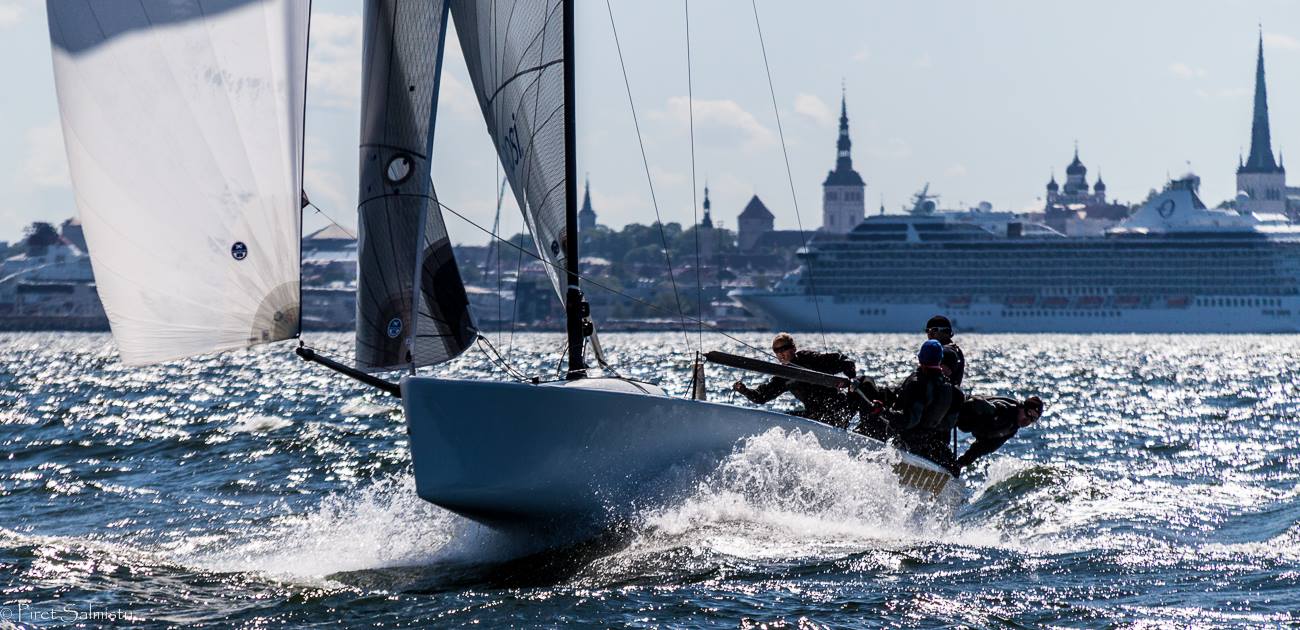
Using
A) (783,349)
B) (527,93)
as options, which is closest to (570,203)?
(527,93)

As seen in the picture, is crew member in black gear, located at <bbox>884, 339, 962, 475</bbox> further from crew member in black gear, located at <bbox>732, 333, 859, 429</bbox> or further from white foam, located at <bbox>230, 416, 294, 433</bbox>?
white foam, located at <bbox>230, 416, 294, 433</bbox>

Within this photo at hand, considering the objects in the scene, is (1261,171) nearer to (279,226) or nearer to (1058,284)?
(1058,284)

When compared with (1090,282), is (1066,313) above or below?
below

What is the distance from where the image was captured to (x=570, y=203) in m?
10.6

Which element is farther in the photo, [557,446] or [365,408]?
[365,408]

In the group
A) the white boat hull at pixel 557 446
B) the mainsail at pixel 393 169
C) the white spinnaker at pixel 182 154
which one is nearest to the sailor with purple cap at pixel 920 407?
the white boat hull at pixel 557 446

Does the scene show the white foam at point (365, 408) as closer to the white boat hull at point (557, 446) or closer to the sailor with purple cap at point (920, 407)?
the sailor with purple cap at point (920, 407)

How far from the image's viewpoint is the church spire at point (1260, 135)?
187250mm

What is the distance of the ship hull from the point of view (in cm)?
11088

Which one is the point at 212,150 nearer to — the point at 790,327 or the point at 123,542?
the point at 123,542

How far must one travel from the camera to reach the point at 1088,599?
8.90 metres

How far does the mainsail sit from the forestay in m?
0.55

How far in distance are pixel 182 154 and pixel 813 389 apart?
15.6ft

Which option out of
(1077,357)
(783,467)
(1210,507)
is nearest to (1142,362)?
(1077,357)
